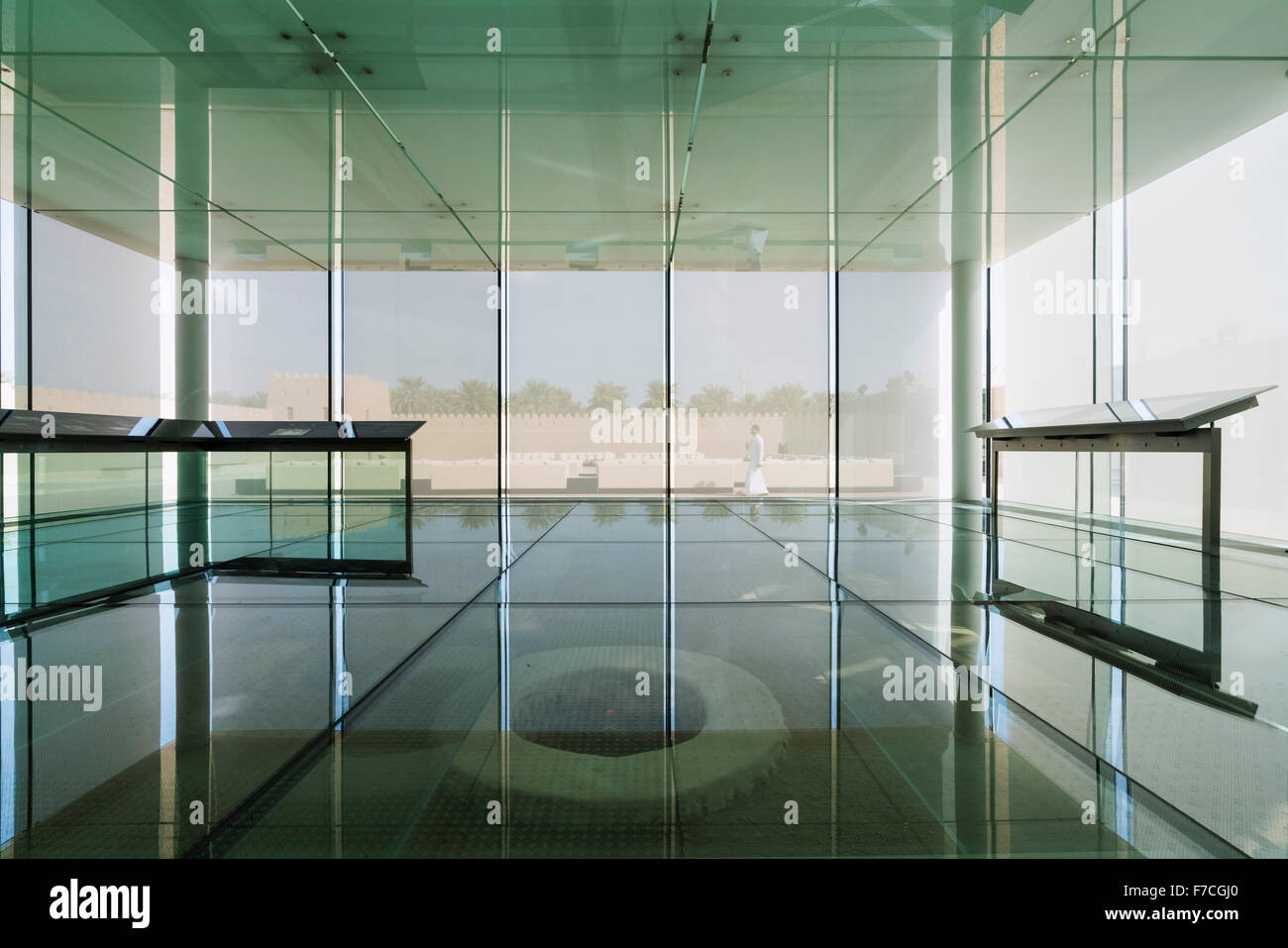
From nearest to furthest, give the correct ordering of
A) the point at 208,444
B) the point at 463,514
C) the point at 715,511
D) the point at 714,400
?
the point at 208,444
the point at 463,514
the point at 715,511
the point at 714,400

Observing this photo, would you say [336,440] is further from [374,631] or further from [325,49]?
[374,631]

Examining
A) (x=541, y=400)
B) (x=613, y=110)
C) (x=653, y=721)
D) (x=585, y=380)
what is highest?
(x=613, y=110)

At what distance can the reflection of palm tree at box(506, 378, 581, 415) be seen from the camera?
12000mm

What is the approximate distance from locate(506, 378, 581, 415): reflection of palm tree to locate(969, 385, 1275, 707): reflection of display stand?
7699 millimetres

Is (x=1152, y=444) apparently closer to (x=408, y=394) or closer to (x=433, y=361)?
(x=433, y=361)

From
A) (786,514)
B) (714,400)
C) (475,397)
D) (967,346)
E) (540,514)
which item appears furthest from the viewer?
(714,400)

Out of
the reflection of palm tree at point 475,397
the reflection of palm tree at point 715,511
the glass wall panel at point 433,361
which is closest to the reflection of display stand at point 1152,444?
the reflection of palm tree at point 715,511

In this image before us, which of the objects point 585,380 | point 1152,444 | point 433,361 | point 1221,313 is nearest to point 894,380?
point 1221,313

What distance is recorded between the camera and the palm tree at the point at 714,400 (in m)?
12.8

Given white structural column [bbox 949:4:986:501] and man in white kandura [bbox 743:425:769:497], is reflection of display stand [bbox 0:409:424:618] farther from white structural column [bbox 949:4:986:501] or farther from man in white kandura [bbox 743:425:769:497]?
white structural column [bbox 949:4:986:501]

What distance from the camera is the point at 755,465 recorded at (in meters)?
13.6

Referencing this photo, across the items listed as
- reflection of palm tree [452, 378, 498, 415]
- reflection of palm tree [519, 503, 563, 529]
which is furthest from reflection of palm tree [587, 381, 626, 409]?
reflection of palm tree [519, 503, 563, 529]

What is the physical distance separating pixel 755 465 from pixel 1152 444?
860 cm
